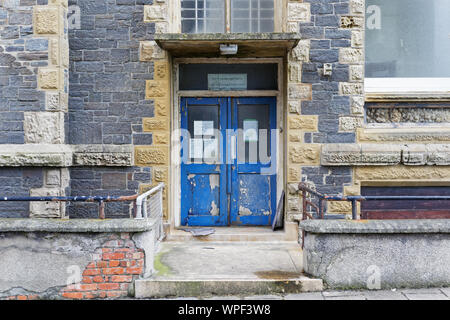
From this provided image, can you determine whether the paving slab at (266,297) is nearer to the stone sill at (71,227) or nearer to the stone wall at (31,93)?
the stone sill at (71,227)

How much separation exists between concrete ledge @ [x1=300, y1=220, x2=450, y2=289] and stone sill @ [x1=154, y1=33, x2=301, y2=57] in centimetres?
293

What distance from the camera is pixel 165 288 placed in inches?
183

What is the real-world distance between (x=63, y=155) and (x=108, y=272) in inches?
96.9

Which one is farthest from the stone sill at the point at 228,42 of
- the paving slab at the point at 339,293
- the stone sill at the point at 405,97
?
the paving slab at the point at 339,293

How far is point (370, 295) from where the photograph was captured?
4.59 m

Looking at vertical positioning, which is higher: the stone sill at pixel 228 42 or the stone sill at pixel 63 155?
the stone sill at pixel 228 42

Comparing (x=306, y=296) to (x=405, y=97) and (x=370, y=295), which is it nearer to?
(x=370, y=295)

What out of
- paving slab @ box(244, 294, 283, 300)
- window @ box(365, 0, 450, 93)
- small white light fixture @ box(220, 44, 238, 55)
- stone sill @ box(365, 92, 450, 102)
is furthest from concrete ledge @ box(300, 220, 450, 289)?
window @ box(365, 0, 450, 93)

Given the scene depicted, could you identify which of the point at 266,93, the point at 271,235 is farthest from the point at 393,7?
the point at 271,235

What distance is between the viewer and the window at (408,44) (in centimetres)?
700

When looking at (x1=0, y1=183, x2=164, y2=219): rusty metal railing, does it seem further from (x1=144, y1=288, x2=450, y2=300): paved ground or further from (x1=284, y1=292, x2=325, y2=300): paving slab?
(x1=284, y1=292, x2=325, y2=300): paving slab

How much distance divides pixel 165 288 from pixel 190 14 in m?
4.73

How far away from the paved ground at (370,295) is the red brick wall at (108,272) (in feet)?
2.41

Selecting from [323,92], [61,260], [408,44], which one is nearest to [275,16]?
[323,92]
